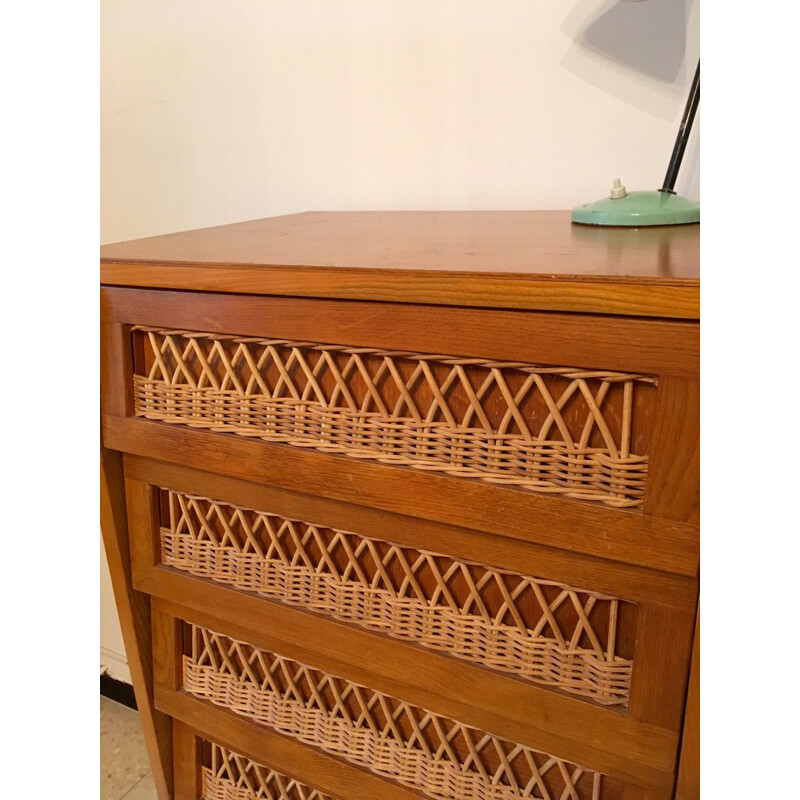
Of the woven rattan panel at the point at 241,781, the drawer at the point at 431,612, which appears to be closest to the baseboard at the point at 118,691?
the woven rattan panel at the point at 241,781

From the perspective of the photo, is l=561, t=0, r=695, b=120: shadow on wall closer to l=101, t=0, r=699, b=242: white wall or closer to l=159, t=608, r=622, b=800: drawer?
l=101, t=0, r=699, b=242: white wall

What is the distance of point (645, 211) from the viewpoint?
808 mm

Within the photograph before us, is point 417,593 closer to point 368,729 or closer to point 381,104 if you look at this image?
point 368,729

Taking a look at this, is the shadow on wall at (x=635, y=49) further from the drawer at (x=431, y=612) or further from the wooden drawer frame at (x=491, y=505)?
the drawer at (x=431, y=612)

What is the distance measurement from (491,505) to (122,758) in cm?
135

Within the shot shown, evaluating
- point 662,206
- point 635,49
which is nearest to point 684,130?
point 662,206

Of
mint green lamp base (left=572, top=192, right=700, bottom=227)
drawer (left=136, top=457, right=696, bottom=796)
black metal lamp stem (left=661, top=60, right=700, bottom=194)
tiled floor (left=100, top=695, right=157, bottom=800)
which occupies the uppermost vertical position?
black metal lamp stem (left=661, top=60, right=700, bottom=194)

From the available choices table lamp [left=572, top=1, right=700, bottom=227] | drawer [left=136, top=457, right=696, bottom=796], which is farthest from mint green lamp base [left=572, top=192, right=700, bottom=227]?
drawer [left=136, top=457, right=696, bottom=796]

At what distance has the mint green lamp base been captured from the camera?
0.80m

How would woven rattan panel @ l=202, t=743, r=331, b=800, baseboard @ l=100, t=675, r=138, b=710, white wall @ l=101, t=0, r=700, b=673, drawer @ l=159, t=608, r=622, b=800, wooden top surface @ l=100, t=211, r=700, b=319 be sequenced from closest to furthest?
1. wooden top surface @ l=100, t=211, r=700, b=319
2. drawer @ l=159, t=608, r=622, b=800
3. woven rattan panel @ l=202, t=743, r=331, b=800
4. white wall @ l=101, t=0, r=700, b=673
5. baseboard @ l=100, t=675, r=138, b=710

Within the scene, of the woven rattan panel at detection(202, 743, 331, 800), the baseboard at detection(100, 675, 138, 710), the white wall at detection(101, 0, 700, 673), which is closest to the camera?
the woven rattan panel at detection(202, 743, 331, 800)

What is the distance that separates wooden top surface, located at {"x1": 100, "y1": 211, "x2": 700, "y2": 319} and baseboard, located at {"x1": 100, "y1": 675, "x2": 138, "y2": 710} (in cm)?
125
